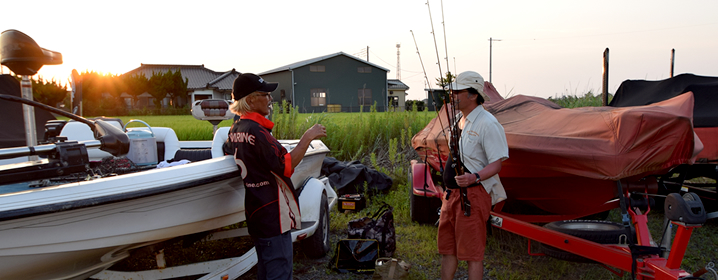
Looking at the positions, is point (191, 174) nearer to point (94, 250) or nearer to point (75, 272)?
point (94, 250)

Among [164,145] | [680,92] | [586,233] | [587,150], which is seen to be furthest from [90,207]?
[680,92]

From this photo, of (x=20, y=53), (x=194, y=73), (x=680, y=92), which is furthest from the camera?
(x=194, y=73)

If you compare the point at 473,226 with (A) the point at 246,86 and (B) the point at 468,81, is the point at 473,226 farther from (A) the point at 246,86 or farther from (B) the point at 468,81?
(A) the point at 246,86

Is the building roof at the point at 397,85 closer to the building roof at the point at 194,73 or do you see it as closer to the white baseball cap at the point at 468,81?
the building roof at the point at 194,73

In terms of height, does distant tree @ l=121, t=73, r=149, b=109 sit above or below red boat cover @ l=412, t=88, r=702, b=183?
above

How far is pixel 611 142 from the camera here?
2.84m

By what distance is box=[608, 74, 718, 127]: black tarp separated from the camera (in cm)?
439

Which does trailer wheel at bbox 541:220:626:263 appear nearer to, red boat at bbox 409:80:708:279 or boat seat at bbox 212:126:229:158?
red boat at bbox 409:80:708:279

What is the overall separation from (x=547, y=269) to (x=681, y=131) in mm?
1677

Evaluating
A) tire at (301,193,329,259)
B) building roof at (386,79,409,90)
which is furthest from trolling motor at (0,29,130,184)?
building roof at (386,79,409,90)

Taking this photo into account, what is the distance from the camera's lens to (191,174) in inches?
101

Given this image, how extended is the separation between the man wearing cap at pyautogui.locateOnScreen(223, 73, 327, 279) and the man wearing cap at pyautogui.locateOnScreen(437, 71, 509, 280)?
103 cm

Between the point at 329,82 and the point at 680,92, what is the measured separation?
28928 mm

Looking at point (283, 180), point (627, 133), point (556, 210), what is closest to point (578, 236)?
point (556, 210)
